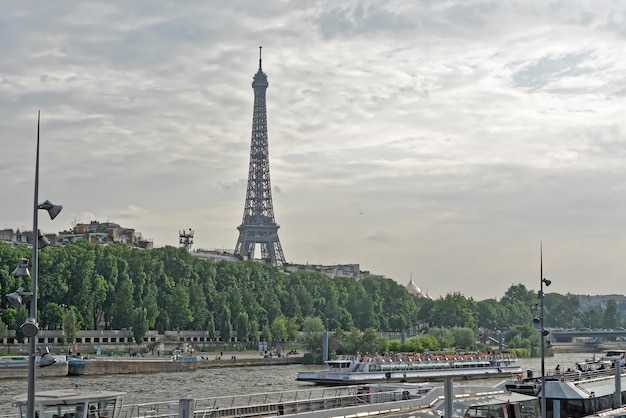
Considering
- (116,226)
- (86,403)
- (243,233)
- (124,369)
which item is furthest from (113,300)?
(86,403)

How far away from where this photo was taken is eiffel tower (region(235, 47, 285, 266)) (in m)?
160

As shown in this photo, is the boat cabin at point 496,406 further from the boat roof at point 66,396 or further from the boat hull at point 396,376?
the boat hull at point 396,376

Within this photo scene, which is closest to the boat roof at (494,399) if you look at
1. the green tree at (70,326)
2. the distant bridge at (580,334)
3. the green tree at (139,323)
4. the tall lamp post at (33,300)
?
the tall lamp post at (33,300)

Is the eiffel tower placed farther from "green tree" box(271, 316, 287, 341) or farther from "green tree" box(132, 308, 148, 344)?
"green tree" box(132, 308, 148, 344)

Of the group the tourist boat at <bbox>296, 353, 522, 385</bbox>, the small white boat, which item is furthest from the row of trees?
the small white boat

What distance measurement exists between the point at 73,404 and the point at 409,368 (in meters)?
54.7

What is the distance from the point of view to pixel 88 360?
72.9 meters

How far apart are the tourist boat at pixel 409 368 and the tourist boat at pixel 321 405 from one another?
35.7 metres

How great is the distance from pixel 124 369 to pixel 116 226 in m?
73.0

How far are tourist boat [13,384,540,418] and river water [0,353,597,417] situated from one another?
64.7ft

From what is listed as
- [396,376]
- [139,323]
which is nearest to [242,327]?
[139,323]

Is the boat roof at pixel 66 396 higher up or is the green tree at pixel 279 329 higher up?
the boat roof at pixel 66 396

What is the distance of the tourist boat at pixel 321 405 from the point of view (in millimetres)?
20984

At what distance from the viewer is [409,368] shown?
7369cm
